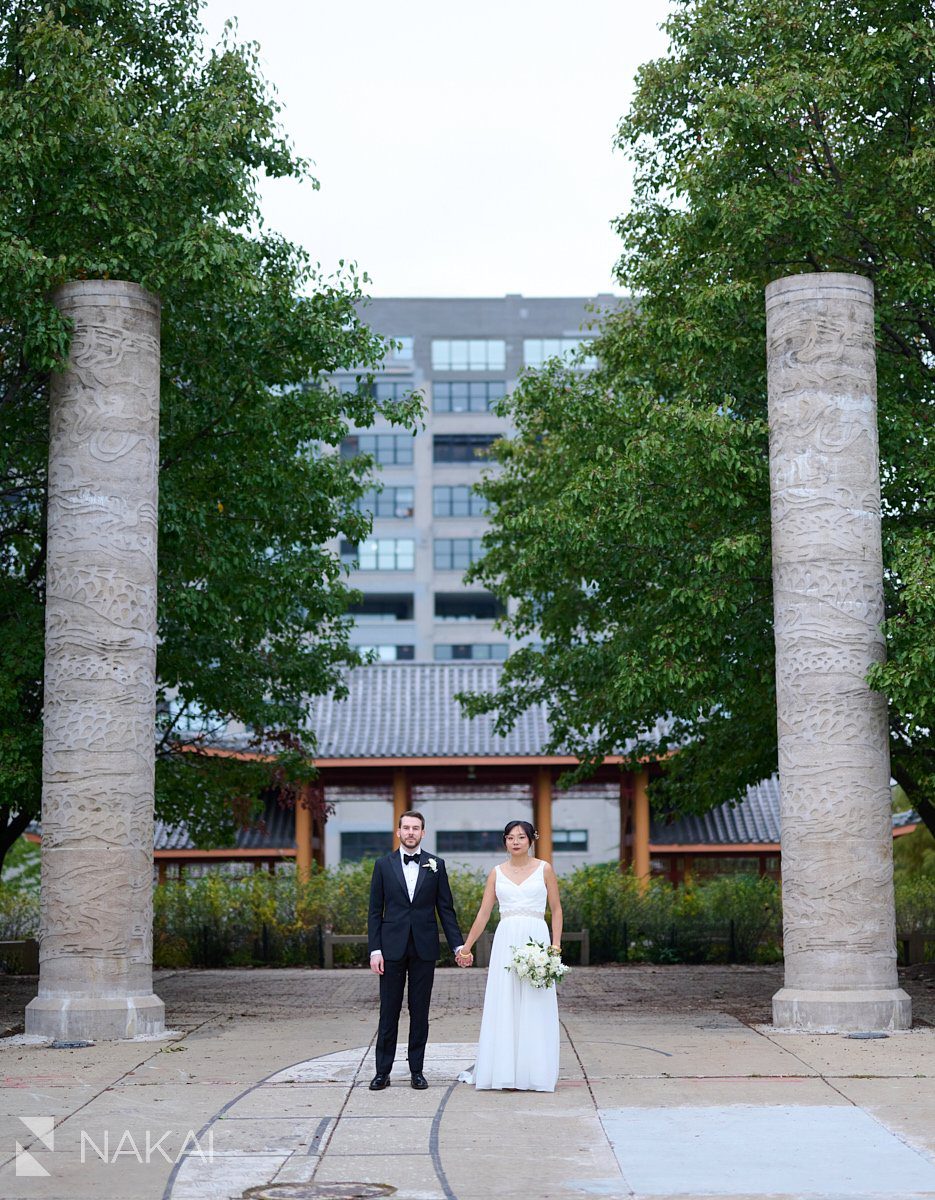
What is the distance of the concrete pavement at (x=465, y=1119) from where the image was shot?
26.5 ft

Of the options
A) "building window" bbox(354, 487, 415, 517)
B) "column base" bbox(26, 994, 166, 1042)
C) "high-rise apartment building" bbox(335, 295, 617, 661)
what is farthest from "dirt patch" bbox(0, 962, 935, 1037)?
"building window" bbox(354, 487, 415, 517)

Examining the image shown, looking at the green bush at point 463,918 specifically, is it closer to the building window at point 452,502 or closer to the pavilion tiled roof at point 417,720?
the pavilion tiled roof at point 417,720

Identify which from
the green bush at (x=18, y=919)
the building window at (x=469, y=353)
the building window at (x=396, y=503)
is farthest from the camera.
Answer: the building window at (x=469, y=353)

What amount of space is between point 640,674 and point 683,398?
328 cm

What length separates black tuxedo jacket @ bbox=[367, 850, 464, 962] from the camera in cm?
1110

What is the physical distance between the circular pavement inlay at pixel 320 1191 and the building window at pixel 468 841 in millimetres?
59093

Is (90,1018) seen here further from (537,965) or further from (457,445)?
(457,445)

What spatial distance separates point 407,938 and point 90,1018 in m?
5.05

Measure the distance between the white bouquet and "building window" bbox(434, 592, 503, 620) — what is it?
7202 centimetres

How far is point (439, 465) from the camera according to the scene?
279 feet

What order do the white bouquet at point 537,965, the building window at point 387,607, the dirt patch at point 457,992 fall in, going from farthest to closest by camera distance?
1. the building window at point 387,607
2. the dirt patch at point 457,992
3. the white bouquet at point 537,965

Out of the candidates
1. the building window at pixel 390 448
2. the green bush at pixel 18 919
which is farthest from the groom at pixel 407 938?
the building window at pixel 390 448

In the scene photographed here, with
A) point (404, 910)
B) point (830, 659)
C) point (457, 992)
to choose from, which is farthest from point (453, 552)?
point (404, 910)

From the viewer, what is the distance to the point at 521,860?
11.3 meters
